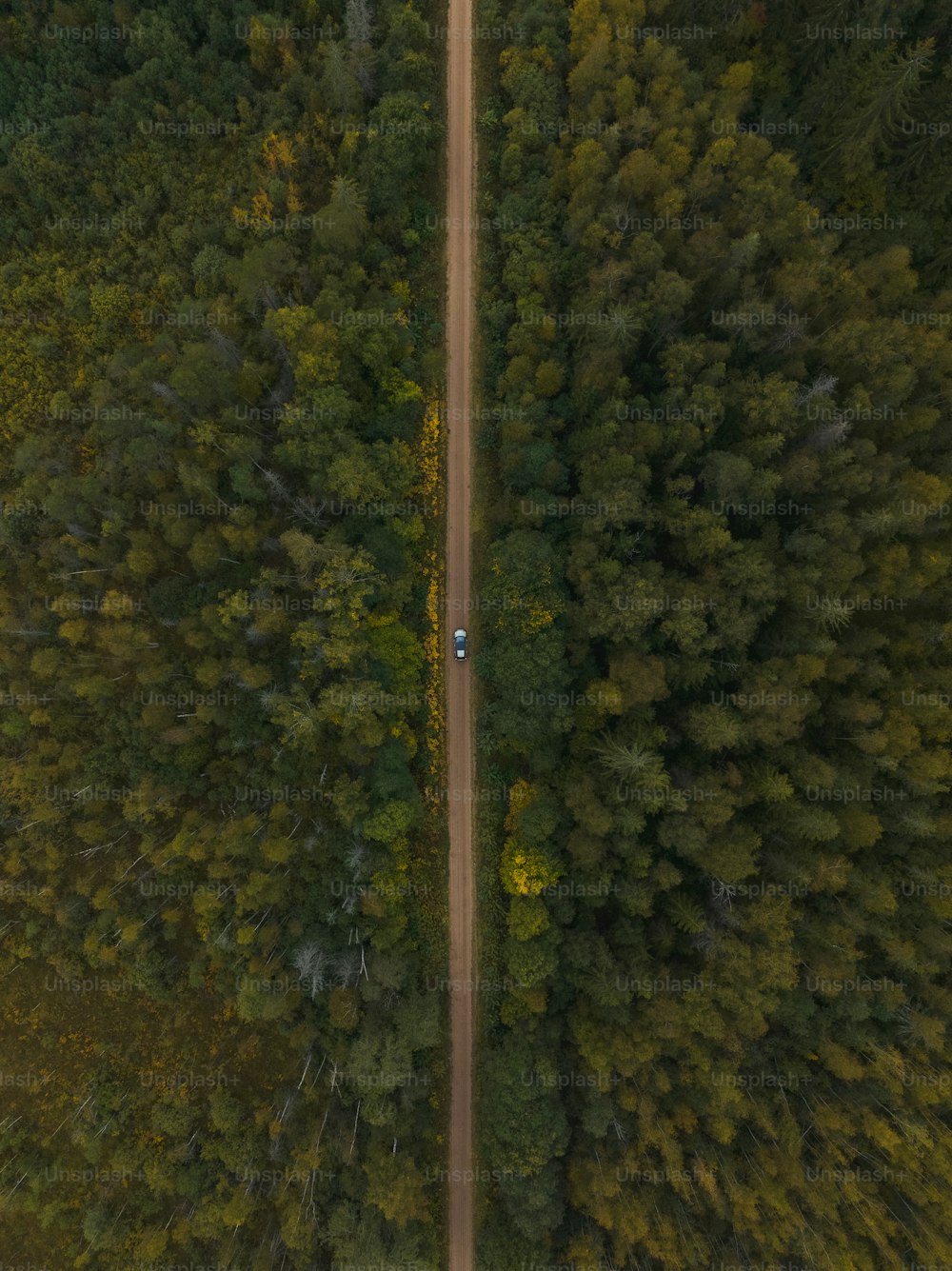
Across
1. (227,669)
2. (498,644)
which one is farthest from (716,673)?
(227,669)

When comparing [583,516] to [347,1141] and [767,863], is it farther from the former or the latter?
[347,1141]

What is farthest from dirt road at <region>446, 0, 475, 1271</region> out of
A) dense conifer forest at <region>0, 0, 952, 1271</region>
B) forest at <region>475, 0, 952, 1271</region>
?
forest at <region>475, 0, 952, 1271</region>

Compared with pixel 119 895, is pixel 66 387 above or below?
above

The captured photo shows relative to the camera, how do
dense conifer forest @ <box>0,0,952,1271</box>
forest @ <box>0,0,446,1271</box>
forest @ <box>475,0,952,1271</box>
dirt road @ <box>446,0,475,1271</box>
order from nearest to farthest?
forest @ <box>475,0,952,1271</box> → dense conifer forest @ <box>0,0,952,1271</box> → forest @ <box>0,0,446,1271</box> → dirt road @ <box>446,0,475,1271</box>

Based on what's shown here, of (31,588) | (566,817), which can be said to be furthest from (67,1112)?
(566,817)

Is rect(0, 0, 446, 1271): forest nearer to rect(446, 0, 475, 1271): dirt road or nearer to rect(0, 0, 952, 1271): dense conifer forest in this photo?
rect(0, 0, 952, 1271): dense conifer forest

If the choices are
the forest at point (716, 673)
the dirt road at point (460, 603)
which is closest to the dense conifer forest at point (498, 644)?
the forest at point (716, 673)
